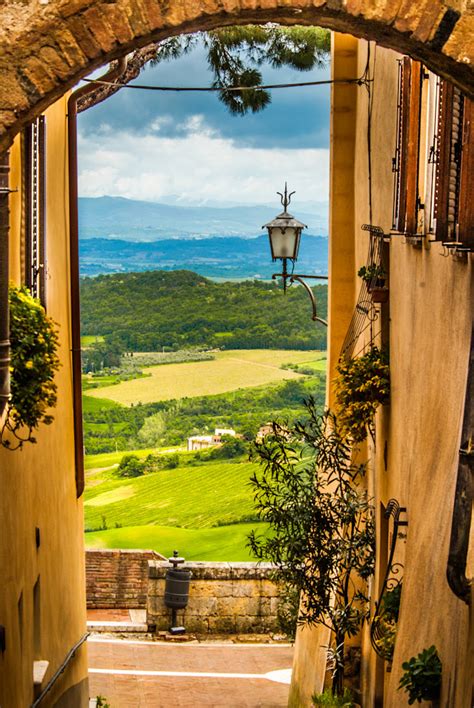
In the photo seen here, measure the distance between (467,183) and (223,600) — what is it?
1117 cm

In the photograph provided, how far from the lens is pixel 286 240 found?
1248cm

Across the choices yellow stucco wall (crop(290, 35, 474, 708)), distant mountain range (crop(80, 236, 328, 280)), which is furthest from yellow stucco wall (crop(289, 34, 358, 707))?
distant mountain range (crop(80, 236, 328, 280))

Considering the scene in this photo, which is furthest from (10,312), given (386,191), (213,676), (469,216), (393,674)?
(213,676)

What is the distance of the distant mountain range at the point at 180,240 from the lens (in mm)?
28703

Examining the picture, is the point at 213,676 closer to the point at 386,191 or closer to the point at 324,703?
the point at 324,703

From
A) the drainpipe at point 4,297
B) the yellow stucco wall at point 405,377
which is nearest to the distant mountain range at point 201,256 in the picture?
the yellow stucco wall at point 405,377

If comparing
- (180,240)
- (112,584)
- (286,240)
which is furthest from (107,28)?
(180,240)

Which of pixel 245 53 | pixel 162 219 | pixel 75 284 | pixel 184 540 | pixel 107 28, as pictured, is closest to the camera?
pixel 107 28

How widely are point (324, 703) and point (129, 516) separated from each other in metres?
14.0

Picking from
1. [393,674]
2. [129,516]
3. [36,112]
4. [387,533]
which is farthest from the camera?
[129,516]

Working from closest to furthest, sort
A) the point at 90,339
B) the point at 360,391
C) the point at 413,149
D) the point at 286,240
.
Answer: the point at 413,149
the point at 360,391
the point at 286,240
the point at 90,339

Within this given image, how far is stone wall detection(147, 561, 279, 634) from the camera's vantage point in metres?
16.6

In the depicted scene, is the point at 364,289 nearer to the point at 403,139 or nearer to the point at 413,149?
the point at 403,139

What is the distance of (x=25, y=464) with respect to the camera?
8.62 metres
